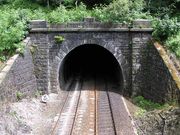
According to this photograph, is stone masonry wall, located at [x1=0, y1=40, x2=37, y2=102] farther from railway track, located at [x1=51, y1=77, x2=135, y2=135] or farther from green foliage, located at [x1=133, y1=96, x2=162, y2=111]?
green foliage, located at [x1=133, y1=96, x2=162, y2=111]

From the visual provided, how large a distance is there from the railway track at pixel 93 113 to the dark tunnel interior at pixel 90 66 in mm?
1481

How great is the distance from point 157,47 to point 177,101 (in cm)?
370

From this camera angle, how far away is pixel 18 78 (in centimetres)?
1775

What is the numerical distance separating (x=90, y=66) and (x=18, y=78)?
12.9 meters

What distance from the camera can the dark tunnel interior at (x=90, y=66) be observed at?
950 inches

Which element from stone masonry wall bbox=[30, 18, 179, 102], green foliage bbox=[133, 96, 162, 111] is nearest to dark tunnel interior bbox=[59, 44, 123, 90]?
stone masonry wall bbox=[30, 18, 179, 102]

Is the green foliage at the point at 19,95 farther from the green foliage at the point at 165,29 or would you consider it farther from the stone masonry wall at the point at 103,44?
the green foliage at the point at 165,29

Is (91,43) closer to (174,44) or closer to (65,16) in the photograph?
(65,16)

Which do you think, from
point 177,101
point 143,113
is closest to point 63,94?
point 143,113

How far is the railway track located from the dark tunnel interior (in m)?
1.48

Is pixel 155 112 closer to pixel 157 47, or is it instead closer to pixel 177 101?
pixel 177 101

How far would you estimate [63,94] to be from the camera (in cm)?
2058

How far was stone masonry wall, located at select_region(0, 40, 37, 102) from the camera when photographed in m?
15.8

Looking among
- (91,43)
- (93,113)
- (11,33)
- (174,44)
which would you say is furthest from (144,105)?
(11,33)
